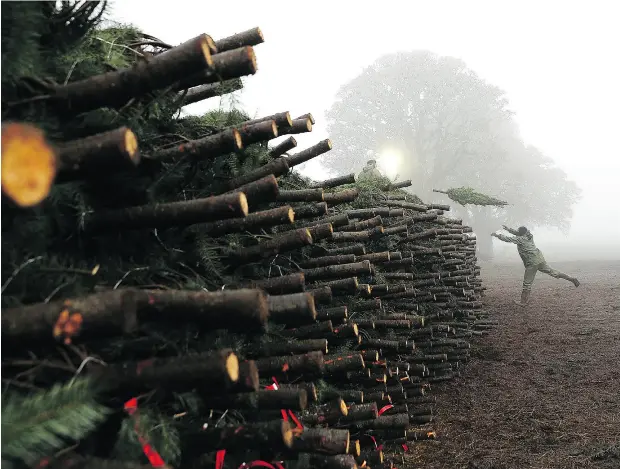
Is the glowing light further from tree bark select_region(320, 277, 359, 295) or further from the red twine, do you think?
the red twine

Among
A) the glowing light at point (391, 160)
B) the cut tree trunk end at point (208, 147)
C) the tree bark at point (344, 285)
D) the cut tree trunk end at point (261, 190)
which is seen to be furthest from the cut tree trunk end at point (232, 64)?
the glowing light at point (391, 160)

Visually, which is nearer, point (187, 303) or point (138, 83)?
point (187, 303)

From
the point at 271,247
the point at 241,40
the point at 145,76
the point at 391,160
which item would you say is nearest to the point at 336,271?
the point at 271,247

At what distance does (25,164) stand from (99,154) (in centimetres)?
20

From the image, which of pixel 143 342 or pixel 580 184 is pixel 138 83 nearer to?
pixel 143 342

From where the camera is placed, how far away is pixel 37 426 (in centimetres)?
111

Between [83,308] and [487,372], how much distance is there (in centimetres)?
731

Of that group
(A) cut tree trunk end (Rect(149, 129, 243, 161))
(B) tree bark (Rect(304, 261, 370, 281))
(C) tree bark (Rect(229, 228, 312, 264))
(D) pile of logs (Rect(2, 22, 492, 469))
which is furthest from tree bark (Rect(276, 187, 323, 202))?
(A) cut tree trunk end (Rect(149, 129, 243, 161))

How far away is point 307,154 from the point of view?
3.59 meters

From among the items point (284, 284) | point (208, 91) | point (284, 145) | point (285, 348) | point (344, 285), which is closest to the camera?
point (284, 284)

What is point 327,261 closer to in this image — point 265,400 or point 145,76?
point 265,400

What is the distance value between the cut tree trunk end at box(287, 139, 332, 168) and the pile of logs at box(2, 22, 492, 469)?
1 centimetres

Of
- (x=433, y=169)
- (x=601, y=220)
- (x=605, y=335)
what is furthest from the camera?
(x=601, y=220)

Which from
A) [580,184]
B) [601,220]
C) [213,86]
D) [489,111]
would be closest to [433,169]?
[489,111]
